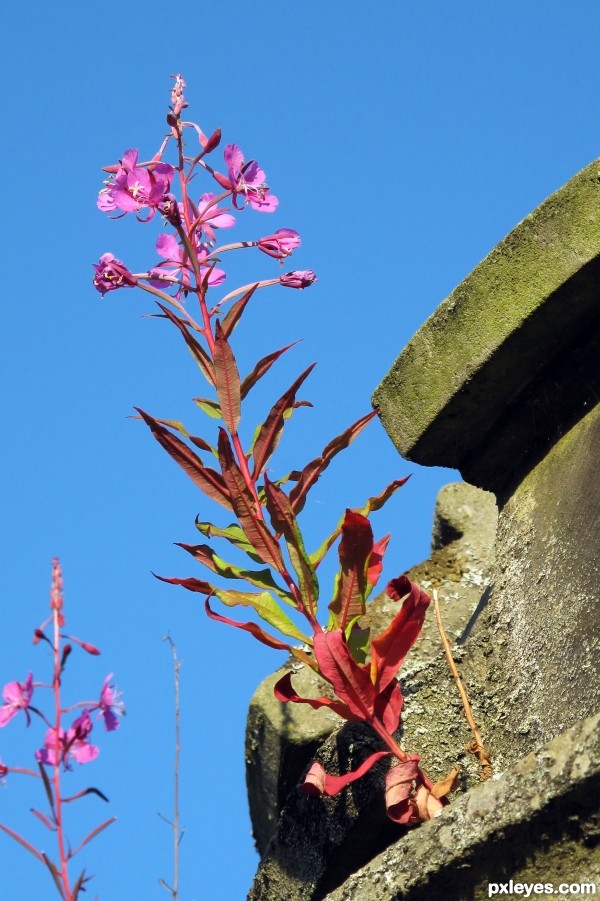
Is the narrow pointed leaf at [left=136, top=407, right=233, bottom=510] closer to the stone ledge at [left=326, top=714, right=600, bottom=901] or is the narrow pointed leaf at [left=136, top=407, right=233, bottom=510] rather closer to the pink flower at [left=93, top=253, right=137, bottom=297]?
the pink flower at [left=93, top=253, right=137, bottom=297]

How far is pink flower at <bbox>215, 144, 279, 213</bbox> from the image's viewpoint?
Result: 2.47m

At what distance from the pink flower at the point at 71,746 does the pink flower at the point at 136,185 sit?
899 millimetres

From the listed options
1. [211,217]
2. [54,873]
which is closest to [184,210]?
[211,217]

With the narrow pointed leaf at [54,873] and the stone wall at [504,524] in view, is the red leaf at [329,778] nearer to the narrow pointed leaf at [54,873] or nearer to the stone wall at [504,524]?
the stone wall at [504,524]

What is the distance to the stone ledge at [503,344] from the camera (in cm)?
216

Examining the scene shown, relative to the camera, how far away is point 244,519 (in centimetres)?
226

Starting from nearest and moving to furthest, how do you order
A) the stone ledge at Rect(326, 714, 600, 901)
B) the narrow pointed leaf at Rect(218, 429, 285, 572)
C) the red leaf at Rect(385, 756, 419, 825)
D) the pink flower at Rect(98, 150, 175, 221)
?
1. the stone ledge at Rect(326, 714, 600, 901)
2. the red leaf at Rect(385, 756, 419, 825)
3. the narrow pointed leaf at Rect(218, 429, 285, 572)
4. the pink flower at Rect(98, 150, 175, 221)

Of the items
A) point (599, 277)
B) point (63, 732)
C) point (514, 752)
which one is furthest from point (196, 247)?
point (514, 752)

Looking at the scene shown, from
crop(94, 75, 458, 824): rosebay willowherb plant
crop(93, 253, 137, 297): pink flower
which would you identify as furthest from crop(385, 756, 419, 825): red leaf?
crop(93, 253, 137, 297): pink flower

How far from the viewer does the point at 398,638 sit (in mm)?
2102

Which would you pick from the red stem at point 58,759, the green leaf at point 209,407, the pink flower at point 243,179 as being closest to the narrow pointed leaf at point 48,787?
the red stem at point 58,759

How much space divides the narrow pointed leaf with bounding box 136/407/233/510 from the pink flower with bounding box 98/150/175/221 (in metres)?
0.38

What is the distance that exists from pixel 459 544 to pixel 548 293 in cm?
95

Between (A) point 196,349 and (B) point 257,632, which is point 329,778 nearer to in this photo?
(B) point 257,632
